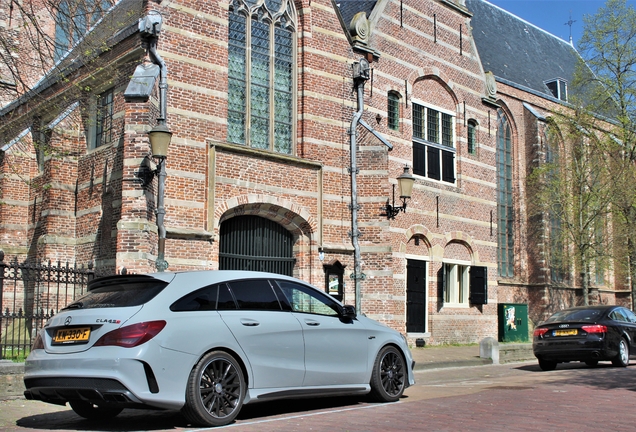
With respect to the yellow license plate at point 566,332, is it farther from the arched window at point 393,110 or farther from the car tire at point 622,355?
the arched window at point 393,110

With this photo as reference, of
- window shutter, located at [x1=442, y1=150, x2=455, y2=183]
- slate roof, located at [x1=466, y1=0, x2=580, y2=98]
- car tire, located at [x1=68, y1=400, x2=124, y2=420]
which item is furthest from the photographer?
slate roof, located at [x1=466, y1=0, x2=580, y2=98]

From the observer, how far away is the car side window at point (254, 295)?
759 cm

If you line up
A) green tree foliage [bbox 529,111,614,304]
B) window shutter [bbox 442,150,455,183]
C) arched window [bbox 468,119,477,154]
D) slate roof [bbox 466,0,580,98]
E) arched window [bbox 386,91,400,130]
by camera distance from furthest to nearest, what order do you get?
slate roof [bbox 466,0,580,98]
green tree foliage [bbox 529,111,614,304]
arched window [bbox 468,119,477,154]
window shutter [bbox 442,150,455,183]
arched window [bbox 386,91,400,130]

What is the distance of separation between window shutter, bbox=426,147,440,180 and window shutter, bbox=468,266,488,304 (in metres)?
3.23

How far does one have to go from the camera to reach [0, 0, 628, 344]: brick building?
1514cm

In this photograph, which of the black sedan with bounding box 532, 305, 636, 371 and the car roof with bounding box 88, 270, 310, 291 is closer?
the car roof with bounding box 88, 270, 310, 291

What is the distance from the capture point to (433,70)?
21875 millimetres

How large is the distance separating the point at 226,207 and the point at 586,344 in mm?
8016

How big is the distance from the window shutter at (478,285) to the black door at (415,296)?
92.8 inches

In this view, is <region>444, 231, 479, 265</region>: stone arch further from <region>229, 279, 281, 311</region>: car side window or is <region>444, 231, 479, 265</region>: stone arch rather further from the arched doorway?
<region>229, 279, 281, 311</region>: car side window

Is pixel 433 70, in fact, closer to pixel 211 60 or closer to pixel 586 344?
pixel 211 60

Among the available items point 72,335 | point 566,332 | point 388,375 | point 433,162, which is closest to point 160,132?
point 388,375

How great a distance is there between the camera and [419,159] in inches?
837

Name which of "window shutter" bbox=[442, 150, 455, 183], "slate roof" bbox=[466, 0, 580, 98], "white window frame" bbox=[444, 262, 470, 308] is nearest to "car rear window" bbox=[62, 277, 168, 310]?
"white window frame" bbox=[444, 262, 470, 308]
